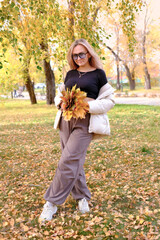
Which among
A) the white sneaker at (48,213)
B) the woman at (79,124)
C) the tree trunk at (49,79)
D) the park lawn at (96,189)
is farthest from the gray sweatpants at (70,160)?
the tree trunk at (49,79)

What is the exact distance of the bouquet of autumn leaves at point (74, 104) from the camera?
320cm

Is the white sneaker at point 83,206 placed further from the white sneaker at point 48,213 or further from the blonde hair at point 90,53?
the blonde hair at point 90,53

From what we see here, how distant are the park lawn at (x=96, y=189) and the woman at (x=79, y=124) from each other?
0.37 m

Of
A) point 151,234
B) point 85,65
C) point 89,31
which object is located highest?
point 89,31

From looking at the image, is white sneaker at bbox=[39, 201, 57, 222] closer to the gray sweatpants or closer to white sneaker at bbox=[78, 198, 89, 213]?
the gray sweatpants

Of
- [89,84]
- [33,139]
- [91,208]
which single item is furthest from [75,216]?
[33,139]

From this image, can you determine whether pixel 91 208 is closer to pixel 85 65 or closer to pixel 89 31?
pixel 85 65

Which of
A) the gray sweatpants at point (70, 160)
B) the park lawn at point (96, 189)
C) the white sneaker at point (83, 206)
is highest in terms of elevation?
the gray sweatpants at point (70, 160)

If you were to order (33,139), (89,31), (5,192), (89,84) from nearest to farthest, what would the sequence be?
(89,84) < (5,192) < (89,31) < (33,139)

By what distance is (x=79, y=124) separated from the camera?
134 inches

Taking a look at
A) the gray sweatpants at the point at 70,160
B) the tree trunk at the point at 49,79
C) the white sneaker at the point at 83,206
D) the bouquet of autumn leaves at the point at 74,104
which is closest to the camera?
the bouquet of autumn leaves at the point at 74,104

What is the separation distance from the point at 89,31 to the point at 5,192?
471 cm

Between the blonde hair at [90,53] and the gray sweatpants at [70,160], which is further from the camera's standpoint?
the blonde hair at [90,53]

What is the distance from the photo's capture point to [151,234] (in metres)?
3.14
